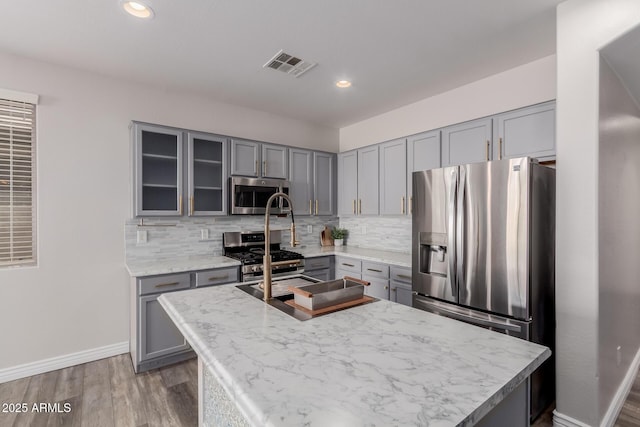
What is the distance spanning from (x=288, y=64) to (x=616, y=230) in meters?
2.77

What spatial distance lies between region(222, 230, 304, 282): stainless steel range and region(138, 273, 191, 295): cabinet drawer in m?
0.54

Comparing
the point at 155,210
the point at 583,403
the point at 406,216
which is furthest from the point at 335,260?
the point at 583,403

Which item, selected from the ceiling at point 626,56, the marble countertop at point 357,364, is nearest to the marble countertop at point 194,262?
the marble countertop at point 357,364

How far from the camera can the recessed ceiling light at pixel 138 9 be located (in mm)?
1945

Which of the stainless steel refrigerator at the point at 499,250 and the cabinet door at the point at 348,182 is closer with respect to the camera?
the stainless steel refrigerator at the point at 499,250

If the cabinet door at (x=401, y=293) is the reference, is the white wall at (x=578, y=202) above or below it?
above

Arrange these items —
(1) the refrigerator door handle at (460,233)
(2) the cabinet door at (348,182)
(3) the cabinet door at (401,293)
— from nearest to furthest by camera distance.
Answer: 1. (1) the refrigerator door handle at (460,233)
2. (3) the cabinet door at (401,293)
3. (2) the cabinet door at (348,182)

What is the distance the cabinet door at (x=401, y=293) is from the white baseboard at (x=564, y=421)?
125 centimetres

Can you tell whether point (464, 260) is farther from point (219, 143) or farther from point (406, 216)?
point (219, 143)

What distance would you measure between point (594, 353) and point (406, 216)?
84.1 inches

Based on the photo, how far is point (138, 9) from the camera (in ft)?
6.58

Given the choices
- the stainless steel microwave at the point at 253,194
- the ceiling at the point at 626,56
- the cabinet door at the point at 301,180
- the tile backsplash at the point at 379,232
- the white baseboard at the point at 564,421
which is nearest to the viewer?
the ceiling at the point at 626,56

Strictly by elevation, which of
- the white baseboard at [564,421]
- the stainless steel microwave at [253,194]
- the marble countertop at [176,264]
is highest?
the stainless steel microwave at [253,194]

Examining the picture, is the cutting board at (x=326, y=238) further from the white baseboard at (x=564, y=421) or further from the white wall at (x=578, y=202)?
the white baseboard at (x=564, y=421)
